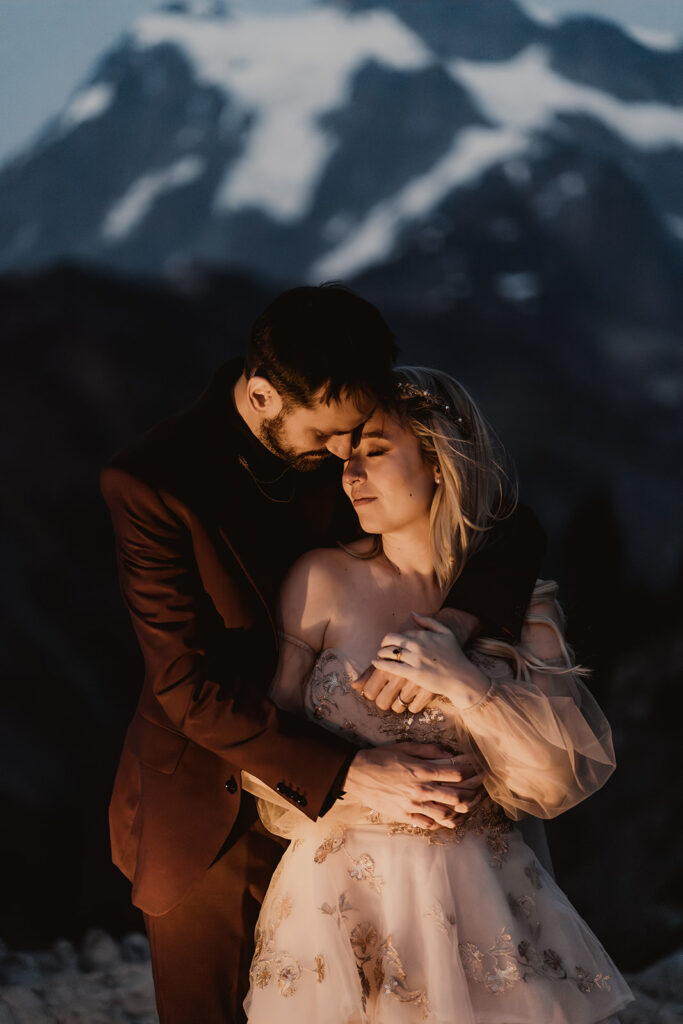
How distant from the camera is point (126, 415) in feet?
14.3

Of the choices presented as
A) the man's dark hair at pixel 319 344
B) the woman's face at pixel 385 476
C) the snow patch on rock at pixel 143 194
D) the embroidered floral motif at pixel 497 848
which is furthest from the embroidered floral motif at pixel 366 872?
the snow patch on rock at pixel 143 194

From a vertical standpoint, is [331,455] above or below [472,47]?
above

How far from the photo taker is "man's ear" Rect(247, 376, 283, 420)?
1904mm

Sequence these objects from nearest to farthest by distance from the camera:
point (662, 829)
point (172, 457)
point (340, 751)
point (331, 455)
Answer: point (340, 751)
point (172, 457)
point (331, 455)
point (662, 829)

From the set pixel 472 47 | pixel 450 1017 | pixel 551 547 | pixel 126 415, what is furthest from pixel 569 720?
pixel 472 47

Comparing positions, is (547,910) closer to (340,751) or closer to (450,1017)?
(450,1017)

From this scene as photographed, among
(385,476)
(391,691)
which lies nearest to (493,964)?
(391,691)

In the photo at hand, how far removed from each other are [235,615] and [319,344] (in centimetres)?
54

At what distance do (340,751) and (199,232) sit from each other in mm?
3144

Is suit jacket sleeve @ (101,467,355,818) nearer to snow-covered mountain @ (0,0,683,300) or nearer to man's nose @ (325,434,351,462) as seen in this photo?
man's nose @ (325,434,351,462)

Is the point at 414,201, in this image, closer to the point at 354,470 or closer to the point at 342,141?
the point at 342,141

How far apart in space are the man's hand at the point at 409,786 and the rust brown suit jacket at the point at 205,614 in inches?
2.2

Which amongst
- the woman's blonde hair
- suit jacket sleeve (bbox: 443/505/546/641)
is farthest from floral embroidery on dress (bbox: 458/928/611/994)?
the woman's blonde hair

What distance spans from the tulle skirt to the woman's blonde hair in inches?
20.7
